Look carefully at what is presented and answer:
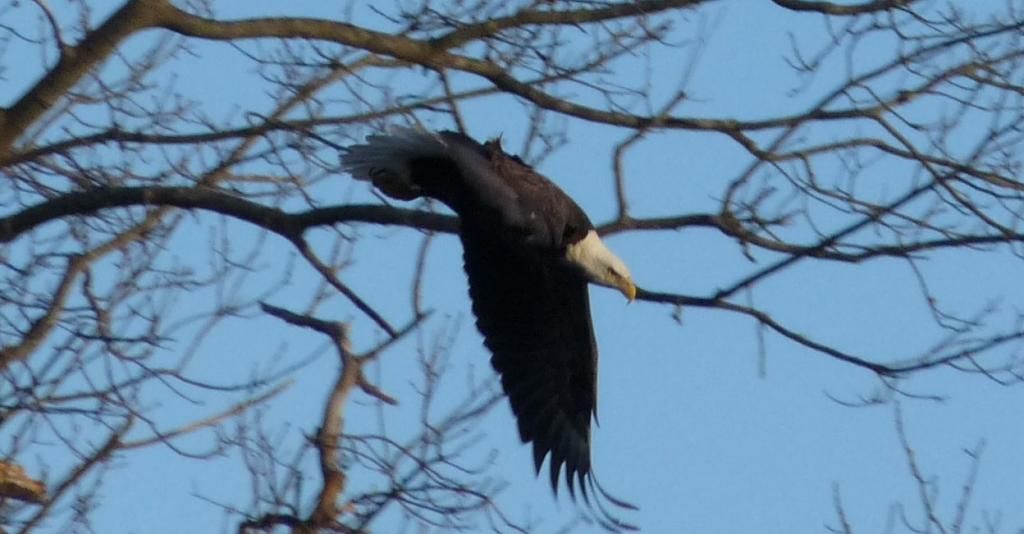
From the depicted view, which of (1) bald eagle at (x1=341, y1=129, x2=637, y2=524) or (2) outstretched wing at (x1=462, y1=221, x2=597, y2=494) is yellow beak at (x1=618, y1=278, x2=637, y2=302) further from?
(2) outstretched wing at (x1=462, y1=221, x2=597, y2=494)

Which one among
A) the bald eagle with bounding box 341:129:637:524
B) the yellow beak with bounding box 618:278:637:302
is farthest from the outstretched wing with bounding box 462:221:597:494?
the yellow beak with bounding box 618:278:637:302

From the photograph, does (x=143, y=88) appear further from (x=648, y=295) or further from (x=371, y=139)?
(x=648, y=295)

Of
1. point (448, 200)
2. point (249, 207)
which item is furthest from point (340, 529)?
point (448, 200)

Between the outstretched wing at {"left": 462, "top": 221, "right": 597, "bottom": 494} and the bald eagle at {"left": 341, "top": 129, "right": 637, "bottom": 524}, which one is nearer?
the bald eagle at {"left": 341, "top": 129, "right": 637, "bottom": 524}

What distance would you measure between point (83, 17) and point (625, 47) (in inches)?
71.1

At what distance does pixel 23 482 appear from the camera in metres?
6.30

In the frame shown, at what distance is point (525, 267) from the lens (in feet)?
→ 24.8

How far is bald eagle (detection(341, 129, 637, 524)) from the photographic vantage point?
274 inches

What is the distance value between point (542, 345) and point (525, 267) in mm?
321

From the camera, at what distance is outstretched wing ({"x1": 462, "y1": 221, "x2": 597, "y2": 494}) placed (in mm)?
7453

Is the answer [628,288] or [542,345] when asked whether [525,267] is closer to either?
[542,345]

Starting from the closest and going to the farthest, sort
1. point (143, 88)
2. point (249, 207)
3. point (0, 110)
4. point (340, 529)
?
point (340, 529)
point (249, 207)
point (0, 110)
point (143, 88)

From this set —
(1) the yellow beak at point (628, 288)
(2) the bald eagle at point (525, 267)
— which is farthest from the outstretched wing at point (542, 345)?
(1) the yellow beak at point (628, 288)

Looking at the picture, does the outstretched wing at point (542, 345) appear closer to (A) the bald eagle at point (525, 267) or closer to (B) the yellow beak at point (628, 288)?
(A) the bald eagle at point (525, 267)
